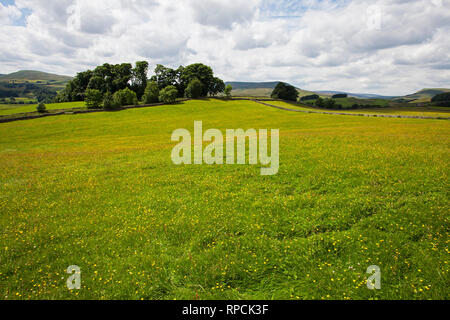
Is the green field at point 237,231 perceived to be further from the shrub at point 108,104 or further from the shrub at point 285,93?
the shrub at point 285,93

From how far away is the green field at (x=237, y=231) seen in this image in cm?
641

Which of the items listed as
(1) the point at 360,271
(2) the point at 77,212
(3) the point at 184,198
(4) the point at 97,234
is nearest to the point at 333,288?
(1) the point at 360,271

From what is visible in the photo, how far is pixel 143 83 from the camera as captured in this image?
11638 cm

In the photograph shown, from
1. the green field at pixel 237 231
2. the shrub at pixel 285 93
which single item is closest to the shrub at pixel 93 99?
the green field at pixel 237 231

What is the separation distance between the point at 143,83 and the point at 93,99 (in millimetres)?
40719

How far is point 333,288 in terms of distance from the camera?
20.0 ft

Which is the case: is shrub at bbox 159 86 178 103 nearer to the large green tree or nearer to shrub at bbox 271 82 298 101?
the large green tree

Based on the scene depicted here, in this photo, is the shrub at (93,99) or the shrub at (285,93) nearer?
the shrub at (93,99)

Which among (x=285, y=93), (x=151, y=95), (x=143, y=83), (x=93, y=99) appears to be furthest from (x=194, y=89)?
(x=285, y=93)

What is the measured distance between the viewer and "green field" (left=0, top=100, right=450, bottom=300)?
6.41m

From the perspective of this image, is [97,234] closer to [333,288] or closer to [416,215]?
[333,288]

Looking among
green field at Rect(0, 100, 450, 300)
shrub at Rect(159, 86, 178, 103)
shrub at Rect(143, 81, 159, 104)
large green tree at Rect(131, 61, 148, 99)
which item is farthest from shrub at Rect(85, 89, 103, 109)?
green field at Rect(0, 100, 450, 300)

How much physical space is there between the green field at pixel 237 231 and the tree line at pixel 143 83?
85783 mm
